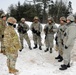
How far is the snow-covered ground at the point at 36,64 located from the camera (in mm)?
8852

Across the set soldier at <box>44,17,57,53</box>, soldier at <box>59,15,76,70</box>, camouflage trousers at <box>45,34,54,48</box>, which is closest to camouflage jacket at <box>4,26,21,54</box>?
soldier at <box>59,15,76,70</box>

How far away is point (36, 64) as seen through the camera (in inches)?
390

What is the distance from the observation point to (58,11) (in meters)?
47.8

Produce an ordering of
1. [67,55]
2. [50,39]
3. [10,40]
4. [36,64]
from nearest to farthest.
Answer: [10,40]
[67,55]
[36,64]
[50,39]

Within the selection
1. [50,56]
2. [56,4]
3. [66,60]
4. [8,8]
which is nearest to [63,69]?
[66,60]

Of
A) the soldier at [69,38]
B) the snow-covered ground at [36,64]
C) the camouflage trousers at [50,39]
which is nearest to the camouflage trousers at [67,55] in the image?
the soldier at [69,38]

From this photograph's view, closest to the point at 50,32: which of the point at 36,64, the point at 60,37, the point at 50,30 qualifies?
the point at 50,30

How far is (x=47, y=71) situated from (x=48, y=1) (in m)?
41.4

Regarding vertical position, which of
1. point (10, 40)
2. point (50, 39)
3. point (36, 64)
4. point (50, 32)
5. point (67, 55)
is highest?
point (10, 40)

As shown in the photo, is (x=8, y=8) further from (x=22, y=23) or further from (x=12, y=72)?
(x=12, y=72)

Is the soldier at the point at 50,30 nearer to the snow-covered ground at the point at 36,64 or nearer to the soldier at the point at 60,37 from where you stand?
the snow-covered ground at the point at 36,64

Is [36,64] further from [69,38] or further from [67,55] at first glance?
[69,38]

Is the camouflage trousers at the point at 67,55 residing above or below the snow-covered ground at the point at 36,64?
above

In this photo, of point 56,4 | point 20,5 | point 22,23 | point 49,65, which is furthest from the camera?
point 56,4
